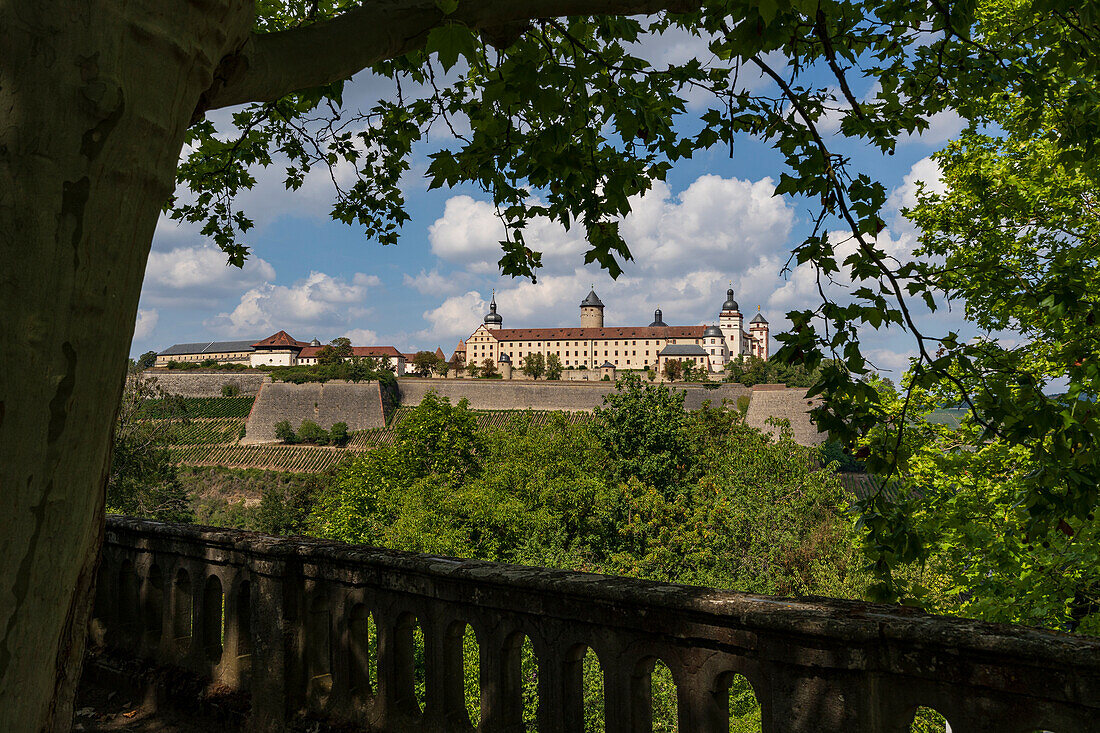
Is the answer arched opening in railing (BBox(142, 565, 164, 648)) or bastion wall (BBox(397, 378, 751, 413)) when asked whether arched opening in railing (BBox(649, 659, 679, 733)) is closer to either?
arched opening in railing (BBox(142, 565, 164, 648))

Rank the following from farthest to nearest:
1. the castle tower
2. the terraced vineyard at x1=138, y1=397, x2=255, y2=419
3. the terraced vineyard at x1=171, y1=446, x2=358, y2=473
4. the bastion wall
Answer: the castle tower → the terraced vineyard at x1=138, y1=397, x2=255, y2=419 → the bastion wall → the terraced vineyard at x1=171, y1=446, x2=358, y2=473

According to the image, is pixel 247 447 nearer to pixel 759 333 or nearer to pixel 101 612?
pixel 101 612

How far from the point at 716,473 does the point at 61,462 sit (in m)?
34.3

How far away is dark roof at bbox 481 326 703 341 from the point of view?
124500 mm

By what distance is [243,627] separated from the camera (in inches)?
168

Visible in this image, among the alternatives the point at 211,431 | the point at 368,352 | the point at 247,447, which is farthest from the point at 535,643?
the point at 368,352

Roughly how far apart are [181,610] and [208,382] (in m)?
93.5

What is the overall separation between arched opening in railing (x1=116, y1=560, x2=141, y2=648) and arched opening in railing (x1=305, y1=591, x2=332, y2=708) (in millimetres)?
1807

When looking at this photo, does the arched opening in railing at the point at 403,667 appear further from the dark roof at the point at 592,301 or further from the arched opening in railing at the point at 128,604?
the dark roof at the point at 592,301

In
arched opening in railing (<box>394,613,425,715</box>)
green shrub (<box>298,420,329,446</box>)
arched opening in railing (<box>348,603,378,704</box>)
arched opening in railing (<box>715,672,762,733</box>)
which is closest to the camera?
arched opening in railing (<box>394,613,425,715</box>)

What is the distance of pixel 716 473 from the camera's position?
34469mm

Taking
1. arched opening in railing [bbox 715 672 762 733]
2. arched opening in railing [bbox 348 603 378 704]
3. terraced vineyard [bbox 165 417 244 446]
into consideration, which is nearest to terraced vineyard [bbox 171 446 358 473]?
terraced vineyard [bbox 165 417 244 446]

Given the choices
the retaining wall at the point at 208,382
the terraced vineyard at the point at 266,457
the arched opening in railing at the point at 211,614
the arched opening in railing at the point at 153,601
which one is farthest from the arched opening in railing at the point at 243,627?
the retaining wall at the point at 208,382

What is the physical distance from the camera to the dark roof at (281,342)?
122 m
